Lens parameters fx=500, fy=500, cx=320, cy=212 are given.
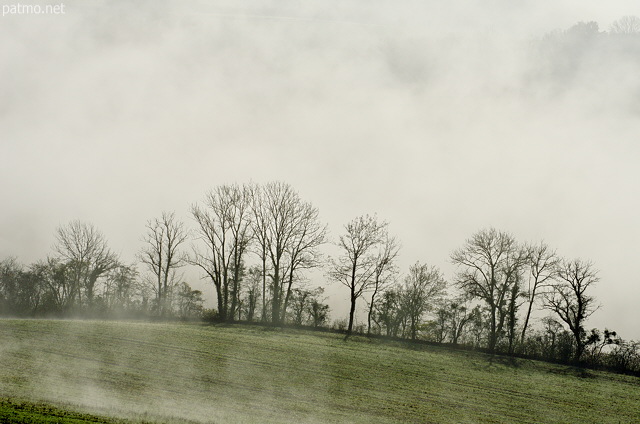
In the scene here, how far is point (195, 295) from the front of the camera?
90.1m

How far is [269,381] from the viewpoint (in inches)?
1073

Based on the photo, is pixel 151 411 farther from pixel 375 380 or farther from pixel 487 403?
pixel 487 403

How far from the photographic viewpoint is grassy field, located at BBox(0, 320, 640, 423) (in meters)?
20.6

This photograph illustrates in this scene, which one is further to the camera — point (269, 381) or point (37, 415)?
point (269, 381)

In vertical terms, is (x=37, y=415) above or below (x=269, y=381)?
above

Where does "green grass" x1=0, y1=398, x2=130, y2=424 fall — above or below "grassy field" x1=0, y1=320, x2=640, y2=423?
above

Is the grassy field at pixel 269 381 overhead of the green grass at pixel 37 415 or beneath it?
beneath

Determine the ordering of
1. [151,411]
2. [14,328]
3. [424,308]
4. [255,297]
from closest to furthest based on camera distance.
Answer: [151,411]
[14,328]
[424,308]
[255,297]

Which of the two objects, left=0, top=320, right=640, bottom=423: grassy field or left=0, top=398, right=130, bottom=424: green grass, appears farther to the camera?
left=0, top=320, right=640, bottom=423: grassy field

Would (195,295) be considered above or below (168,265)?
below

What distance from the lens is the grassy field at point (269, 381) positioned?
20609 millimetres

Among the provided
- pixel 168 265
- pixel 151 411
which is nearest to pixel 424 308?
pixel 168 265

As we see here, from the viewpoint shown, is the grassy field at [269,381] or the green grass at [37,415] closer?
the green grass at [37,415]

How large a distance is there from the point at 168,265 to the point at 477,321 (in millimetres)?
42767
